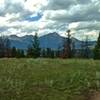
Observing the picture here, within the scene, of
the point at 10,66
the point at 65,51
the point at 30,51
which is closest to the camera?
the point at 10,66

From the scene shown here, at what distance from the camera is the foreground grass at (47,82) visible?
18.3 meters

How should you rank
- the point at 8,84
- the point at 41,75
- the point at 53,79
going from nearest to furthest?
1. the point at 8,84
2. the point at 53,79
3. the point at 41,75

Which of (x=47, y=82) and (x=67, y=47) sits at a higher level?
(x=67, y=47)

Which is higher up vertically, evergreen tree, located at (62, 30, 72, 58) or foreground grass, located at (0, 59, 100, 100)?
evergreen tree, located at (62, 30, 72, 58)

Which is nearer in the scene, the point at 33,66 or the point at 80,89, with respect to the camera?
the point at 80,89

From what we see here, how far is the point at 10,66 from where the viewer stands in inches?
1064

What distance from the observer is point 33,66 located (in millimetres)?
27328

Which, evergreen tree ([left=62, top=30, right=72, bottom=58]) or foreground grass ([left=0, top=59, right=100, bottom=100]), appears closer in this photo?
foreground grass ([left=0, top=59, right=100, bottom=100])

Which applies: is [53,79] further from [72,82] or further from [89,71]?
[89,71]

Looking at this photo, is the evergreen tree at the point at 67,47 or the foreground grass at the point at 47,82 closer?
the foreground grass at the point at 47,82

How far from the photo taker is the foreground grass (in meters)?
18.3

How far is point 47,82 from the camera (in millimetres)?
20750

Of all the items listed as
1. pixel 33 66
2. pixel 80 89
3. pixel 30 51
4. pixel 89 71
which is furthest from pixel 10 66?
pixel 30 51

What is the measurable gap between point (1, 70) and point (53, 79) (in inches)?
187
